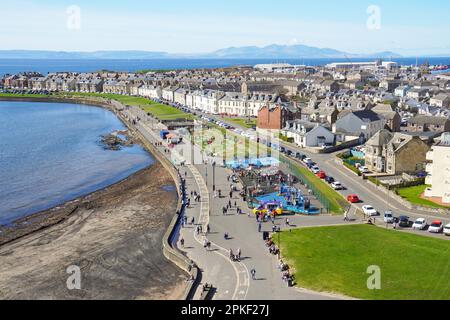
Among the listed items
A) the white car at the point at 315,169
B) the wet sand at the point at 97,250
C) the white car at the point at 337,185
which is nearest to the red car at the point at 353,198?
the white car at the point at 337,185

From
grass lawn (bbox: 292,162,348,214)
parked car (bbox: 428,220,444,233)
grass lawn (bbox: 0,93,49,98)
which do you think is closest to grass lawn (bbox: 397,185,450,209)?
parked car (bbox: 428,220,444,233)

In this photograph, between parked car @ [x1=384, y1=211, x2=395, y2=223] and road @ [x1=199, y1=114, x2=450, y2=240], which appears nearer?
parked car @ [x1=384, y1=211, x2=395, y2=223]

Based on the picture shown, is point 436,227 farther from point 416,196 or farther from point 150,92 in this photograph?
point 150,92

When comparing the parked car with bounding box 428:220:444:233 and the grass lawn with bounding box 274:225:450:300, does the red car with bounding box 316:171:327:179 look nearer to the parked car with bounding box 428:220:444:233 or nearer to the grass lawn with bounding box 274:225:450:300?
the grass lawn with bounding box 274:225:450:300

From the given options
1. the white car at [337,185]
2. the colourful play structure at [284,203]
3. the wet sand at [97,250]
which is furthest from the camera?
the white car at [337,185]

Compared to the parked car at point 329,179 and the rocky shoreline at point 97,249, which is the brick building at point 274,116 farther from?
the rocky shoreline at point 97,249

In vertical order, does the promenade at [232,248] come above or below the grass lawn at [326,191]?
below
